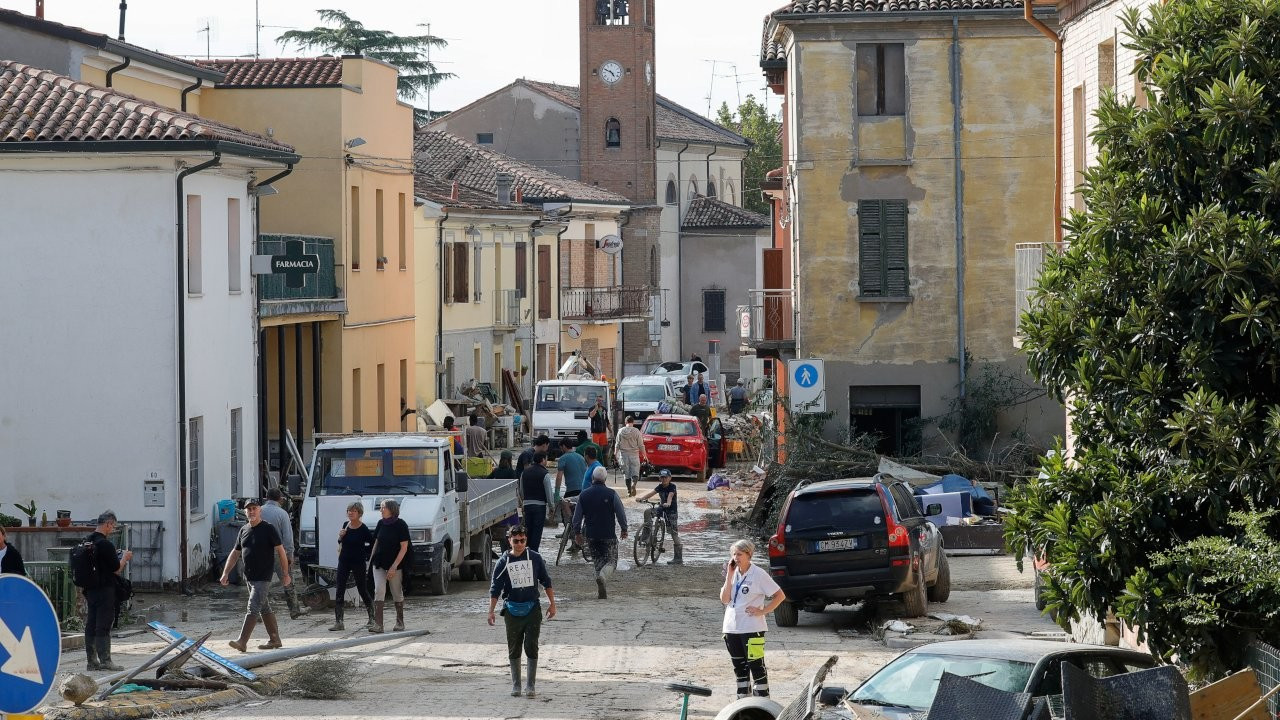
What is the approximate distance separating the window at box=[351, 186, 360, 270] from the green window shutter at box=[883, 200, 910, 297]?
35.7 feet

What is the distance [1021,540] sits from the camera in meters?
12.4

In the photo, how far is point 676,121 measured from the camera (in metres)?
89.8

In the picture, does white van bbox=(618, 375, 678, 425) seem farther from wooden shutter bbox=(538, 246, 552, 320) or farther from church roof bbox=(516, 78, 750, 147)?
church roof bbox=(516, 78, 750, 147)

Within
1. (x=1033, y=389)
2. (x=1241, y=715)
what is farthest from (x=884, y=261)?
(x=1241, y=715)

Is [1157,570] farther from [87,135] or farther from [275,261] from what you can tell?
[275,261]

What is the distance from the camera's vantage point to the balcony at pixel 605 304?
6266 cm

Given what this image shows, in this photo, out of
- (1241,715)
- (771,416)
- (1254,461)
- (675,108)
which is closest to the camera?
(1241,715)

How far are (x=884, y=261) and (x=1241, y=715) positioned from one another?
76.5 ft

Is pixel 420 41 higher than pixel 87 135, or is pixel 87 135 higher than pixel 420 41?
pixel 420 41

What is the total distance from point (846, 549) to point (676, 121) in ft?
237

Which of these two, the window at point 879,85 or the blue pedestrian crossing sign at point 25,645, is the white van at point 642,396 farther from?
the blue pedestrian crossing sign at point 25,645

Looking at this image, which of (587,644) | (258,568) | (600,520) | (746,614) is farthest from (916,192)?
(746,614)

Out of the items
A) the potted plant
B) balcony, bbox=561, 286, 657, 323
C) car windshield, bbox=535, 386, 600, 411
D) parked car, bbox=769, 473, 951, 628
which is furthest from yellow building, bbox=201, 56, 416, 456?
balcony, bbox=561, 286, 657, 323

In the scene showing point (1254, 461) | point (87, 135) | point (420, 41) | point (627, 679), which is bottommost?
point (627, 679)
